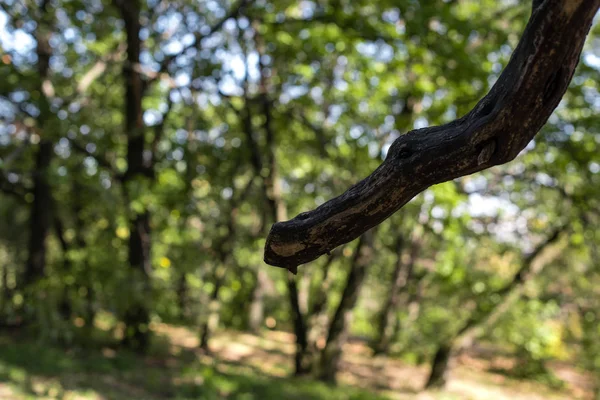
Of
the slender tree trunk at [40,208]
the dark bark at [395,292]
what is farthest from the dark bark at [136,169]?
the dark bark at [395,292]

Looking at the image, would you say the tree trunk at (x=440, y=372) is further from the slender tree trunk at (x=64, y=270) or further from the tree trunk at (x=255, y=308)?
the slender tree trunk at (x=64, y=270)

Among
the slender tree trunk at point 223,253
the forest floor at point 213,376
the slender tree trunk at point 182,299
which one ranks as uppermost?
the slender tree trunk at point 223,253

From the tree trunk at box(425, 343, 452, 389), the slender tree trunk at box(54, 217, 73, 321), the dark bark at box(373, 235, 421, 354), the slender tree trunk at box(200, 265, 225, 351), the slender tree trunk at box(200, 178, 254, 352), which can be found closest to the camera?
the slender tree trunk at box(54, 217, 73, 321)

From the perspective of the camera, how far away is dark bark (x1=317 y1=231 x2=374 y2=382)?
37.4ft

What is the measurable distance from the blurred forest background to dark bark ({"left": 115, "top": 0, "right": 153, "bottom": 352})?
36mm

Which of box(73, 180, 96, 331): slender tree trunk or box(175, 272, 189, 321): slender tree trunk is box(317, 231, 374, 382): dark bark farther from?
box(73, 180, 96, 331): slender tree trunk

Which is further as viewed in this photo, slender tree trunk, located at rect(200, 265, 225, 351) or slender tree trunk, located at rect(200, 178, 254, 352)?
slender tree trunk, located at rect(200, 265, 225, 351)

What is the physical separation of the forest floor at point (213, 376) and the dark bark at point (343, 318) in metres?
0.39

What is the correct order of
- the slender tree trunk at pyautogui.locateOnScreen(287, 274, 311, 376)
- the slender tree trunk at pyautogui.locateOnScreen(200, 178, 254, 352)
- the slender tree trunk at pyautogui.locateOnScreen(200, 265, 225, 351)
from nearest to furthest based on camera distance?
the slender tree trunk at pyautogui.locateOnScreen(287, 274, 311, 376) → the slender tree trunk at pyautogui.locateOnScreen(200, 178, 254, 352) → the slender tree trunk at pyautogui.locateOnScreen(200, 265, 225, 351)

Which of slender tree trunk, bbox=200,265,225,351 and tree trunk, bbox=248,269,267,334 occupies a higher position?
tree trunk, bbox=248,269,267,334

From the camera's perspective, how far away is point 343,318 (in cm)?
1163

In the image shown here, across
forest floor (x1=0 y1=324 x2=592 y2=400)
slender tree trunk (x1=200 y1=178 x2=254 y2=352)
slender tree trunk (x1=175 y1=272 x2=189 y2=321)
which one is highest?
slender tree trunk (x1=200 y1=178 x2=254 y2=352)

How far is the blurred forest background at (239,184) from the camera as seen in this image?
8.16 m

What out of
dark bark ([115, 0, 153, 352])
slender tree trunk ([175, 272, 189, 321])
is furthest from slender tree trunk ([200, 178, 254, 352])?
dark bark ([115, 0, 153, 352])
